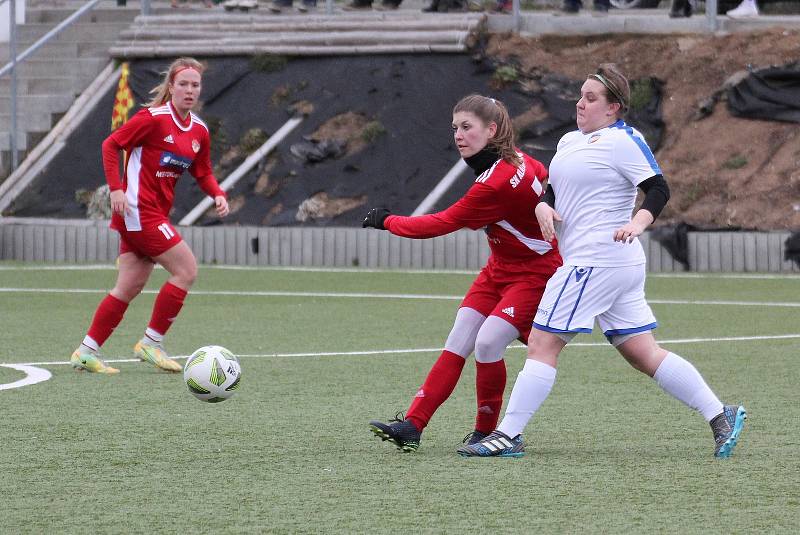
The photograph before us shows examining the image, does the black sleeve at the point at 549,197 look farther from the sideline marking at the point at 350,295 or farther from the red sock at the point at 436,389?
the sideline marking at the point at 350,295

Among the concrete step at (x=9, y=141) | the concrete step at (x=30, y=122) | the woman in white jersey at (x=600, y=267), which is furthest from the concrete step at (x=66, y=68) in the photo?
the woman in white jersey at (x=600, y=267)

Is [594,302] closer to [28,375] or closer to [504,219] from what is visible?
[504,219]

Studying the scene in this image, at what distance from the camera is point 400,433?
6828 mm

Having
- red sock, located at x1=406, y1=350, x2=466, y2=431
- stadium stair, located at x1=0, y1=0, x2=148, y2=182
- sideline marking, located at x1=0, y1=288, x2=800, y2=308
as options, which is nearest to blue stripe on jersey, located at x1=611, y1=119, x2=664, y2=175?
red sock, located at x1=406, y1=350, x2=466, y2=431

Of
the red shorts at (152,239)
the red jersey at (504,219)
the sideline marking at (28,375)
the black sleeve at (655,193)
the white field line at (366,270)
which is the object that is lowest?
the white field line at (366,270)

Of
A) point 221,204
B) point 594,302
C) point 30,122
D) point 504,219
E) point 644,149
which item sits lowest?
point 30,122

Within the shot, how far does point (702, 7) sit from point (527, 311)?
742 inches

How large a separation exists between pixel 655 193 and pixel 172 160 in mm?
4500

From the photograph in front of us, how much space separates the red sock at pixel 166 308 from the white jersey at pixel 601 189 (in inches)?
166

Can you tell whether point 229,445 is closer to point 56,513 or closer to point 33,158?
point 56,513

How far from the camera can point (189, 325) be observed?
1330 centimetres

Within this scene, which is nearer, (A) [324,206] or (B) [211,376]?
(B) [211,376]

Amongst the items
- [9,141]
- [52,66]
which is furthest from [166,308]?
[52,66]

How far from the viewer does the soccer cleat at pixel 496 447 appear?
6.64m
